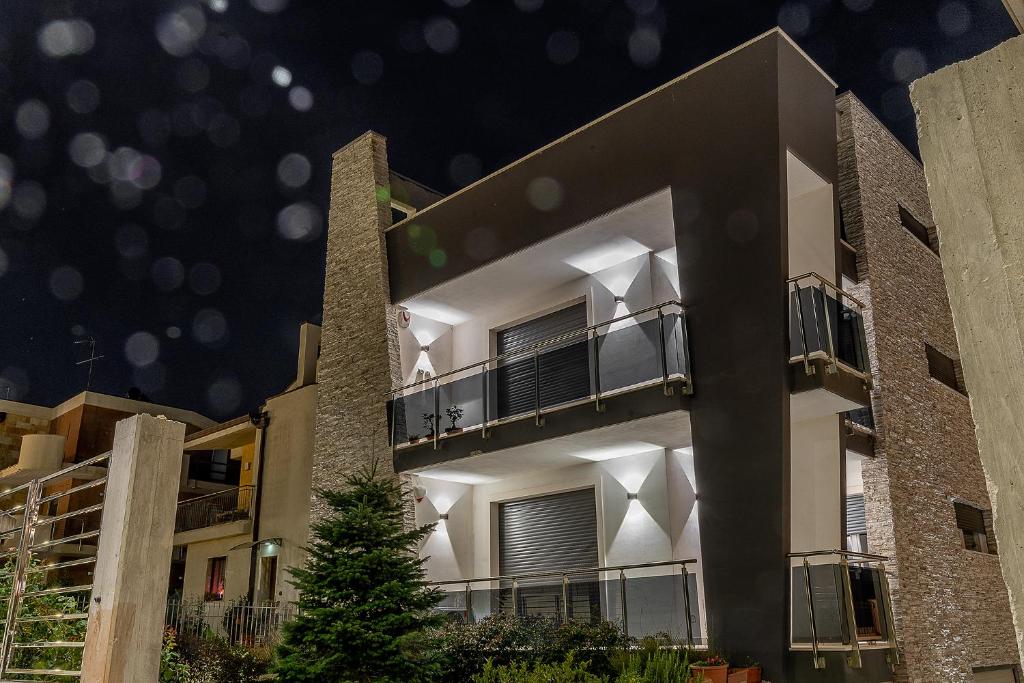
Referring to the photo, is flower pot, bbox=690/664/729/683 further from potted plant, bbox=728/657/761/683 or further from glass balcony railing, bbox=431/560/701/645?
glass balcony railing, bbox=431/560/701/645

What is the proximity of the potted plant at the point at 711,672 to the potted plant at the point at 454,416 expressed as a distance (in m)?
6.06

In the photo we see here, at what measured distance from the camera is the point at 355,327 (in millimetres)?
16078

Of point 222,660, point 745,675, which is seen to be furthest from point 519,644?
point 222,660

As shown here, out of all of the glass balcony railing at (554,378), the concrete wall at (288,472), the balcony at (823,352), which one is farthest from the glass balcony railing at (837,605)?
the concrete wall at (288,472)

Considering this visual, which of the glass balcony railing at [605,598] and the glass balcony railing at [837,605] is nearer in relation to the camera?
the glass balcony railing at [837,605]

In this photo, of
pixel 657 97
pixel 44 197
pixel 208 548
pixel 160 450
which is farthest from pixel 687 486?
pixel 44 197

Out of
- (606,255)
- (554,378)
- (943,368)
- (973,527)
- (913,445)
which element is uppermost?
(606,255)

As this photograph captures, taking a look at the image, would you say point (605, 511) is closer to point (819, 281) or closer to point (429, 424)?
point (429, 424)

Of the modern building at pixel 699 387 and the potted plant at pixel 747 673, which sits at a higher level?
the modern building at pixel 699 387

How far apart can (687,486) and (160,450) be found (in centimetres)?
903

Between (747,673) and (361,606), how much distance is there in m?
→ 4.44

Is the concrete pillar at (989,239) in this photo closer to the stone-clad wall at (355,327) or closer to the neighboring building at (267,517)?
the stone-clad wall at (355,327)

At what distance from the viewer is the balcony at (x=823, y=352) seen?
32.7ft

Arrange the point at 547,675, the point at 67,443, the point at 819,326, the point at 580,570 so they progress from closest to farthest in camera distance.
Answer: the point at 547,675, the point at 819,326, the point at 580,570, the point at 67,443
